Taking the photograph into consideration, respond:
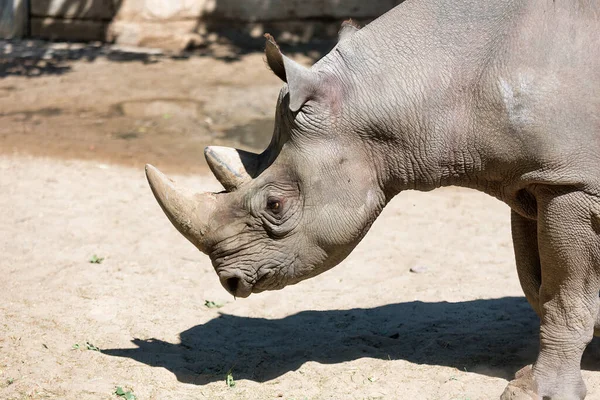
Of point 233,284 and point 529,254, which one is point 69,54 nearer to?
point 233,284

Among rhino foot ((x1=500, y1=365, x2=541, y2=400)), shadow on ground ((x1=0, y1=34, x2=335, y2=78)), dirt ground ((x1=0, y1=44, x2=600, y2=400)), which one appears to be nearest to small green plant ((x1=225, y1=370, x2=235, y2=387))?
dirt ground ((x1=0, y1=44, x2=600, y2=400))

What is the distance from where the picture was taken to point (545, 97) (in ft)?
13.4

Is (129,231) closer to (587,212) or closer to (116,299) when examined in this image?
(116,299)

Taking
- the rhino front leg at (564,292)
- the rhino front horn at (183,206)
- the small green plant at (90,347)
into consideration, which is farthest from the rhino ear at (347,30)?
the small green plant at (90,347)

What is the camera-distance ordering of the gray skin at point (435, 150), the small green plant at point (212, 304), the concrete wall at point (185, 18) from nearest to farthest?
the gray skin at point (435, 150) → the small green plant at point (212, 304) → the concrete wall at point (185, 18)

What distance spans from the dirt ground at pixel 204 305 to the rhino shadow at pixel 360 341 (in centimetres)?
1

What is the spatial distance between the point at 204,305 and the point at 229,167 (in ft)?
6.21

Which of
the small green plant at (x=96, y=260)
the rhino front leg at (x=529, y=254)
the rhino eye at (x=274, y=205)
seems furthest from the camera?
the small green plant at (x=96, y=260)

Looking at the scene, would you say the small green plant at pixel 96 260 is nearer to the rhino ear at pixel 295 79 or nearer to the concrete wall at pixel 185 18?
the rhino ear at pixel 295 79

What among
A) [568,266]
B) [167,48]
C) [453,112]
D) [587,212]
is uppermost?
[453,112]

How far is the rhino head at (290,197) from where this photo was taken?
14.3 ft

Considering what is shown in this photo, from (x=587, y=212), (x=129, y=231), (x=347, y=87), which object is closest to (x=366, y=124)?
(x=347, y=87)

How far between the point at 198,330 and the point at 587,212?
2.62 metres

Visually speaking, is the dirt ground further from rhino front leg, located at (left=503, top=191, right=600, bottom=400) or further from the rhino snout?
the rhino snout
